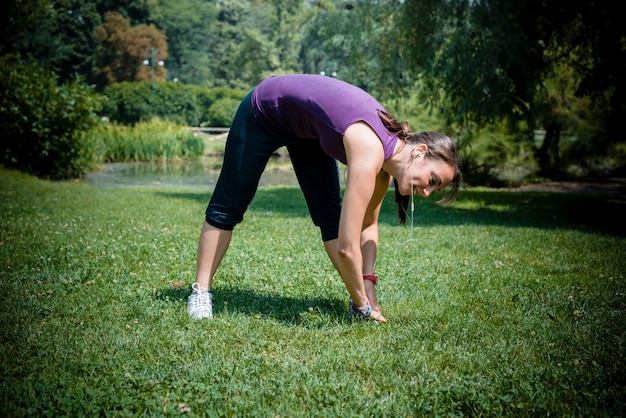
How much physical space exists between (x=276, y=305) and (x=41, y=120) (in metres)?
14.1

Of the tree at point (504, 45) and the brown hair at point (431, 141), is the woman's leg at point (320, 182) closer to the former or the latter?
the brown hair at point (431, 141)

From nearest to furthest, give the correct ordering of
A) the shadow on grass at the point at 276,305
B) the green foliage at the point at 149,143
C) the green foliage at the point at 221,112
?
the shadow on grass at the point at 276,305 → the green foliage at the point at 149,143 → the green foliage at the point at 221,112

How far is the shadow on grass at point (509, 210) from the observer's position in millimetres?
9422

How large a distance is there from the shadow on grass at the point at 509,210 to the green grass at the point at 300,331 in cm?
259

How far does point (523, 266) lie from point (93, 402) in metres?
4.33

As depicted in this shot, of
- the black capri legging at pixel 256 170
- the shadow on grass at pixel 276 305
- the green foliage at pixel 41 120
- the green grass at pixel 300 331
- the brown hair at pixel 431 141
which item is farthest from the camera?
the green foliage at pixel 41 120

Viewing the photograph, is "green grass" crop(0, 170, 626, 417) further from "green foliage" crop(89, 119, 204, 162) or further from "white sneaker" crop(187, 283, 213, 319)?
"green foliage" crop(89, 119, 204, 162)

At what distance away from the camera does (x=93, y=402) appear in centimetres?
255

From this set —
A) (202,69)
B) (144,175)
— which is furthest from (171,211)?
(202,69)

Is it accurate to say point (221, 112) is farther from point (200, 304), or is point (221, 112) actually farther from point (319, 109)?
point (319, 109)

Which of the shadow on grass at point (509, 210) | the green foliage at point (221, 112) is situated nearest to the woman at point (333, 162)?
the shadow on grass at point (509, 210)

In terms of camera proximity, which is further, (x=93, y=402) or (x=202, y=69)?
(x=202, y=69)

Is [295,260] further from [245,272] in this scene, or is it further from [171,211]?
[171,211]

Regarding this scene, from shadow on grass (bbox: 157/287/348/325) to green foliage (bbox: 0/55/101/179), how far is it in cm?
1338
